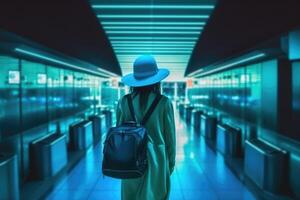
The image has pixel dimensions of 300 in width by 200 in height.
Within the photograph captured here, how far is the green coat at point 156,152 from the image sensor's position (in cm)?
219

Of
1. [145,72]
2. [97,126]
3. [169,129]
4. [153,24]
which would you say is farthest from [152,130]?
[97,126]

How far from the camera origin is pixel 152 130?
7.26 feet

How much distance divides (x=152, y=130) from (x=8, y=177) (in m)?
2.88

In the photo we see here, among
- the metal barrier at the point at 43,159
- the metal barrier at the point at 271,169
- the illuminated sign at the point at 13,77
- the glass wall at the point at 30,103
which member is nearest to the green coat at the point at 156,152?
the metal barrier at the point at 271,169

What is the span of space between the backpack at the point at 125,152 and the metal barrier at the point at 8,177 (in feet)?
8.71

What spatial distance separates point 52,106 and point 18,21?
406 cm

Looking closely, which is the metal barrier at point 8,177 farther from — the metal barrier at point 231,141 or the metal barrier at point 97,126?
the metal barrier at point 97,126

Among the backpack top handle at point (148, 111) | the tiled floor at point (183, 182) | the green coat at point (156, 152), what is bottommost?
the tiled floor at point (183, 182)

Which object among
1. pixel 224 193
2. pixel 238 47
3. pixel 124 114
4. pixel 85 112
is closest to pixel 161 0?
pixel 238 47

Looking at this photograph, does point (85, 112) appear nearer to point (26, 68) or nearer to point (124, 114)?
point (26, 68)

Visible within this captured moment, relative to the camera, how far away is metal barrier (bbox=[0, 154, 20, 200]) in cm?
406

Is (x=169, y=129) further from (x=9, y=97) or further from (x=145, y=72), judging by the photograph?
(x=9, y=97)

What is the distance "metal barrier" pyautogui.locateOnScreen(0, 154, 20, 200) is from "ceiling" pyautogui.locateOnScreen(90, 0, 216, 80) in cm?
417

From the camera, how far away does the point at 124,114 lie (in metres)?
2.29
